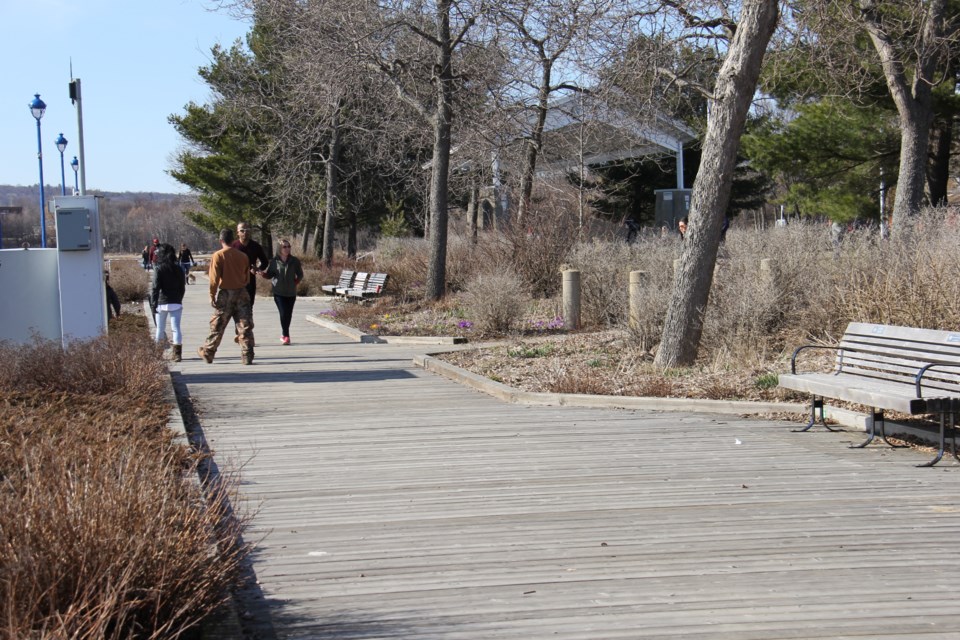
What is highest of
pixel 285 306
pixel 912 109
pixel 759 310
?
pixel 912 109

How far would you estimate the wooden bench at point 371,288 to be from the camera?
25062 millimetres

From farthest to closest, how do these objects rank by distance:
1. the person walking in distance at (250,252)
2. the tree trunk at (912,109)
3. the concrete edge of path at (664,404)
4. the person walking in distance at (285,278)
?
the person walking in distance at (285,278), the tree trunk at (912,109), the person walking in distance at (250,252), the concrete edge of path at (664,404)

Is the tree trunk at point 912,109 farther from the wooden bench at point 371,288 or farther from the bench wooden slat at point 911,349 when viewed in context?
the wooden bench at point 371,288

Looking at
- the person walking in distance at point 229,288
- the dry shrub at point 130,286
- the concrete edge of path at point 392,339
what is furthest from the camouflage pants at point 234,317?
the dry shrub at point 130,286

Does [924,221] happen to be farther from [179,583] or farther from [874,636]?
[179,583]

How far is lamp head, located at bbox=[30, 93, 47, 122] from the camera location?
23.3 m

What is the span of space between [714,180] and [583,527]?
6368 mm

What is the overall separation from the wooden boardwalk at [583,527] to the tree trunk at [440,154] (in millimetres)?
11983

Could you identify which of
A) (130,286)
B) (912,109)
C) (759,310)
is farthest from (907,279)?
(130,286)

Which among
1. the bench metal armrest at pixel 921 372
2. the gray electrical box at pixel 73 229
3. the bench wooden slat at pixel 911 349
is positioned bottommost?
the bench metal armrest at pixel 921 372

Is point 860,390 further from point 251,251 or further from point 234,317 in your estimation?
point 251,251

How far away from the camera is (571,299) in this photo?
1653 cm

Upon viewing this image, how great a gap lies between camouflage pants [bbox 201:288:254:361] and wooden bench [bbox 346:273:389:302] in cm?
1082

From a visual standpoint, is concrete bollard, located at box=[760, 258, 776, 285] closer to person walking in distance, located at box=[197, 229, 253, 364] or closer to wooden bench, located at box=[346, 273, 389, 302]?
person walking in distance, located at box=[197, 229, 253, 364]
